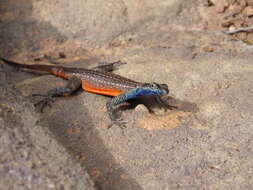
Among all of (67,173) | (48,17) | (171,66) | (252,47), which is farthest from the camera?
(48,17)

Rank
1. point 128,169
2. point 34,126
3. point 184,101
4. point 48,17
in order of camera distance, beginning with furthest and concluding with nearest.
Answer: point 48,17
point 184,101
point 128,169
point 34,126

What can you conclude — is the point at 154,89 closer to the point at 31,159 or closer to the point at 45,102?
the point at 45,102

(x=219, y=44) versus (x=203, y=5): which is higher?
(x=203, y=5)

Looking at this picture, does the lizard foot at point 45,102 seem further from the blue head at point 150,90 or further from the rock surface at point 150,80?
the blue head at point 150,90

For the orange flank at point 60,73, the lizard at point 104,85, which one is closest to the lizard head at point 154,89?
the lizard at point 104,85

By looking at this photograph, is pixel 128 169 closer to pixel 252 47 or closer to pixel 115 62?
pixel 115 62

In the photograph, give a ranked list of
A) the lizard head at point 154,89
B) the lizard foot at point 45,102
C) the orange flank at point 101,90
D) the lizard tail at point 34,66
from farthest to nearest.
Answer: the lizard tail at point 34,66 < the orange flank at point 101,90 < the lizard foot at point 45,102 < the lizard head at point 154,89

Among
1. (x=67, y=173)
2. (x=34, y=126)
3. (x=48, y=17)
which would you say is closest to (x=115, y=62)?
(x=48, y=17)
